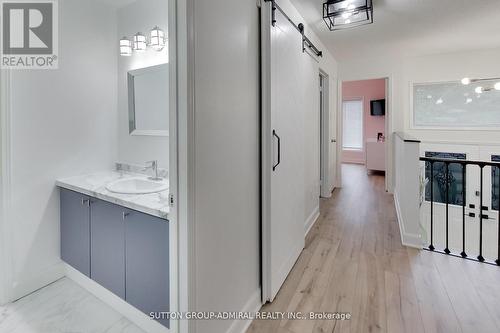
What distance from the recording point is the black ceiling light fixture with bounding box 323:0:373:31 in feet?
8.47

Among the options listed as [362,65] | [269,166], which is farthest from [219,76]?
[362,65]

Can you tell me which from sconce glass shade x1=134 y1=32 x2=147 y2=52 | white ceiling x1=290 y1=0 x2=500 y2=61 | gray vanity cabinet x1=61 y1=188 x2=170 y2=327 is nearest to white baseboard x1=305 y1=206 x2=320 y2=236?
gray vanity cabinet x1=61 y1=188 x2=170 y2=327

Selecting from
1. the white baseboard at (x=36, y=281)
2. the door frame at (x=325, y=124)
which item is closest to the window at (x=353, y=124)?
the door frame at (x=325, y=124)

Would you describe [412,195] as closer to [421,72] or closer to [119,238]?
[119,238]

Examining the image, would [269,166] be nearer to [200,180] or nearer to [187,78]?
[200,180]

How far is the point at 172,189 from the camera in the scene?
1.20m

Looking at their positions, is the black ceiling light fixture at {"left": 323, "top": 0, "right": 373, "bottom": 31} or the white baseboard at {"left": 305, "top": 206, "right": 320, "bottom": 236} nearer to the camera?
the black ceiling light fixture at {"left": 323, "top": 0, "right": 373, "bottom": 31}

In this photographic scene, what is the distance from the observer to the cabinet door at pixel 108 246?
5.53 feet

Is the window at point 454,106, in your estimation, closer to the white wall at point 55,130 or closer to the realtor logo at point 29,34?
the white wall at point 55,130

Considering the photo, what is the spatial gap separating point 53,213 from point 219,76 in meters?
1.86

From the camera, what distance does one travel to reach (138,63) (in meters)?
2.41

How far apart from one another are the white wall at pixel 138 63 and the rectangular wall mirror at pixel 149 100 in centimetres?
6

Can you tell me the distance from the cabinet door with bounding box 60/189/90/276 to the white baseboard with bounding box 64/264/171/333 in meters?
0.09

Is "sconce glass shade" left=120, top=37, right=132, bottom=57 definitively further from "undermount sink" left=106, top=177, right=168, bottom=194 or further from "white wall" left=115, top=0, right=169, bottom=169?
"undermount sink" left=106, top=177, right=168, bottom=194
